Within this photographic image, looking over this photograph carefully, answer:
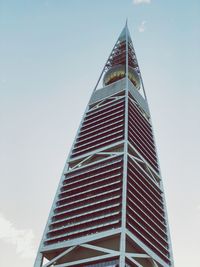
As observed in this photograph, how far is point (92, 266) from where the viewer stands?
234 feet

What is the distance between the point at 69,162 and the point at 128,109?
24.7 meters

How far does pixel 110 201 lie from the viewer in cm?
7881

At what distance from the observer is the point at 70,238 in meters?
76.8

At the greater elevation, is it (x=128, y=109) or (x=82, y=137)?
(x=128, y=109)

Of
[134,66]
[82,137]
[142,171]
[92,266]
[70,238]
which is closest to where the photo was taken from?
[92,266]

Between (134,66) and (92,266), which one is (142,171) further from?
(134,66)

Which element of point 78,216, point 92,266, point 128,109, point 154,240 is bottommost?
point 92,266

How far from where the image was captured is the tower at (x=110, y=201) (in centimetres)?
7425

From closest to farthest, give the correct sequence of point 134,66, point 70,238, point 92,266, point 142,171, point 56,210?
1. point 92,266
2. point 70,238
3. point 56,210
4. point 142,171
5. point 134,66

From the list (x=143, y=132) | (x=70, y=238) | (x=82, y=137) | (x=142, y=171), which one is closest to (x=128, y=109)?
(x=143, y=132)

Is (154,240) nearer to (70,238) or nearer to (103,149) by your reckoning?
(70,238)

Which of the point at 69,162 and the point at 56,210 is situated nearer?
the point at 56,210

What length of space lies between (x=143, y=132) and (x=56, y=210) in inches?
1579

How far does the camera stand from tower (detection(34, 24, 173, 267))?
7425 cm
